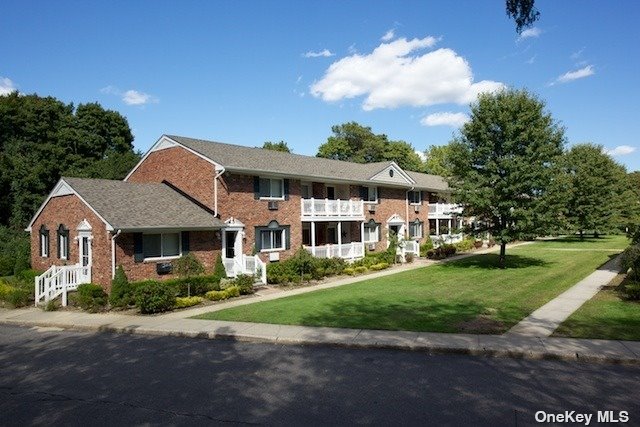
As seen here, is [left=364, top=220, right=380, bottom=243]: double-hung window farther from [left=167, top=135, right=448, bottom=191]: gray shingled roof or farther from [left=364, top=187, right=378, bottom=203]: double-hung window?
[left=167, top=135, right=448, bottom=191]: gray shingled roof

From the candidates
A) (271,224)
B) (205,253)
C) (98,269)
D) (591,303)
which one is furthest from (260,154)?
(591,303)

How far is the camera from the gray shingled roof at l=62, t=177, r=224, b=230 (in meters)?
18.7


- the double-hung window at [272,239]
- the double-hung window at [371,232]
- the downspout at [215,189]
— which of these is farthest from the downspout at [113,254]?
the double-hung window at [371,232]

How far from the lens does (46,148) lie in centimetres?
4300

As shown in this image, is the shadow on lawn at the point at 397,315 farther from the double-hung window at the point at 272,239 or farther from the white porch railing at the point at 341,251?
the white porch railing at the point at 341,251

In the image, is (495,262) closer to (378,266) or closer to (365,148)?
(378,266)

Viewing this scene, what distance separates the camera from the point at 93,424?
6.79m

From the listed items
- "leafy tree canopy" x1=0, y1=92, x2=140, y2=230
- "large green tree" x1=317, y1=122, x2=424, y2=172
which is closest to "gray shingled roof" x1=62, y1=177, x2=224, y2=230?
"leafy tree canopy" x1=0, y1=92, x2=140, y2=230

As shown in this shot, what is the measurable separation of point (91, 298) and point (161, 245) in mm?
3783

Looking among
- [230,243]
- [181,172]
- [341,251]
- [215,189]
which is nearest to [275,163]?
[215,189]

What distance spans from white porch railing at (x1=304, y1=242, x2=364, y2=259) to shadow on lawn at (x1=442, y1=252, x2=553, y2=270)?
5689 mm

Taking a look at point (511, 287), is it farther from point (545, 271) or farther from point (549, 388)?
point (549, 388)

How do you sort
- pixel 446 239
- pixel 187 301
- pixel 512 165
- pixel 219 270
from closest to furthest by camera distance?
pixel 187 301, pixel 219 270, pixel 512 165, pixel 446 239

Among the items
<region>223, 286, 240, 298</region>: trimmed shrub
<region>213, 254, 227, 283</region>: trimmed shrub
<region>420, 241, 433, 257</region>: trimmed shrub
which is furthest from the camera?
<region>420, 241, 433, 257</region>: trimmed shrub
